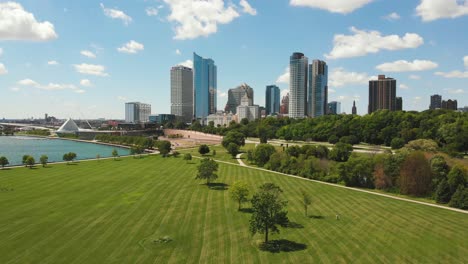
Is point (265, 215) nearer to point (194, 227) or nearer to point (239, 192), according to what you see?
point (194, 227)

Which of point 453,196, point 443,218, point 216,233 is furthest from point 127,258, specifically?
point 453,196

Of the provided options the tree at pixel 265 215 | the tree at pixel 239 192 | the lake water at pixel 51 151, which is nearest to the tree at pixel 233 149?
the lake water at pixel 51 151

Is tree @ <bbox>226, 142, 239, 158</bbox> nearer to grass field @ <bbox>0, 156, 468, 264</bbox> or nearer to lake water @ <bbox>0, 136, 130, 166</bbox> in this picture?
grass field @ <bbox>0, 156, 468, 264</bbox>

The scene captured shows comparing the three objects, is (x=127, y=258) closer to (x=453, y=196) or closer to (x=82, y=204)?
(x=82, y=204)

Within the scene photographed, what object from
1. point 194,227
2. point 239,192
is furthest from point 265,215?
point 239,192

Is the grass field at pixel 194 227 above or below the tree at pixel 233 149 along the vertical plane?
below

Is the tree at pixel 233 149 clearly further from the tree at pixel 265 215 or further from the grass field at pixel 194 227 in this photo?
the tree at pixel 265 215

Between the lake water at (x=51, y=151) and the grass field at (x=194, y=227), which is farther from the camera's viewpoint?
the lake water at (x=51, y=151)

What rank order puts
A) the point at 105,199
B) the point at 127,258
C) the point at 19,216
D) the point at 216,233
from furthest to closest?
the point at 105,199 < the point at 19,216 < the point at 216,233 < the point at 127,258

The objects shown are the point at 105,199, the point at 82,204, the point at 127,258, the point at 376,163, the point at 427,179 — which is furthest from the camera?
the point at 376,163
